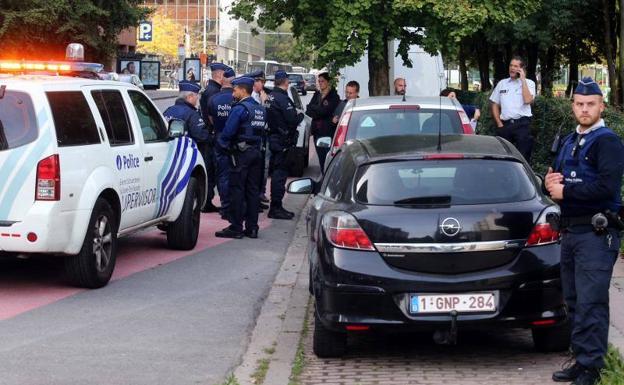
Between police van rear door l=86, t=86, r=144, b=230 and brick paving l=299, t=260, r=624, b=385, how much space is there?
112 inches

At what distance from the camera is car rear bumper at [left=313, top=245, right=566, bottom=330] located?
21.6 ft

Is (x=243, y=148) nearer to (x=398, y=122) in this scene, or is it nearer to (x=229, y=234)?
(x=229, y=234)

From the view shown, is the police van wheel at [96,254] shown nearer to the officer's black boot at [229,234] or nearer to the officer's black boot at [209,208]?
the officer's black boot at [229,234]

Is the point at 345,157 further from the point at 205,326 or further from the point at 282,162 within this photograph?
the point at 282,162

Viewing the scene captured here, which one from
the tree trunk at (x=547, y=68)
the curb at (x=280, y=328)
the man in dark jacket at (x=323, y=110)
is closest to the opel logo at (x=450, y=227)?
the curb at (x=280, y=328)

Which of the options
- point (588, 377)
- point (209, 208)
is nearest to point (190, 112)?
point (209, 208)

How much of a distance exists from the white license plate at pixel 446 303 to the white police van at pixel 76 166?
351cm

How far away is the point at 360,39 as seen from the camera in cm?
1902

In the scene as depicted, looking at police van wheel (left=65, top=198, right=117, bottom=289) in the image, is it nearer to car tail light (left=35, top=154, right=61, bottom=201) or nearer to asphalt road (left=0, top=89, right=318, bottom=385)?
asphalt road (left=0, top=89, right=318, bottom=385)

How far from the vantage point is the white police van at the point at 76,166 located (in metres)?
8.78

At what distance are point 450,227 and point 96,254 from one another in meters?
3.90

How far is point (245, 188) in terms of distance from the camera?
42.1 ft

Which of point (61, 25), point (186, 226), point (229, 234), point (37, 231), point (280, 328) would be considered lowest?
point (280, 328)

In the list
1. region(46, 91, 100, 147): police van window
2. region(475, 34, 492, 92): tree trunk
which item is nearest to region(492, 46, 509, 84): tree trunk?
region(475, 34, 492, 92): tree trunk
